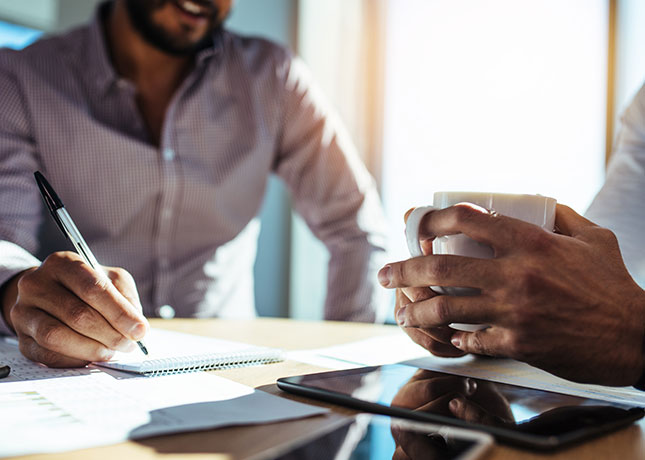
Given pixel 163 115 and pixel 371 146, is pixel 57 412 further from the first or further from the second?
pixel 371 146

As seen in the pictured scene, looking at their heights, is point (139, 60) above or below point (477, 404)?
above

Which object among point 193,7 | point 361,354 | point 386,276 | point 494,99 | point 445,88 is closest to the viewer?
point 386,276

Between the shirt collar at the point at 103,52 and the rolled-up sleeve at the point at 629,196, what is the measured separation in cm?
99

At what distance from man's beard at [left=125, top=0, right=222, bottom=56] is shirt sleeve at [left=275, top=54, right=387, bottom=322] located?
0.74 feet

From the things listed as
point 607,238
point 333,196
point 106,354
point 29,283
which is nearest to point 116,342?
point 106,354

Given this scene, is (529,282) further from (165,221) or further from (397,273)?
(165,221)

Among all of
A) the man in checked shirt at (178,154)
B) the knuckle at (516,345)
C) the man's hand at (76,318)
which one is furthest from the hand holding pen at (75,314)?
the man in checked shirt at (178,154)

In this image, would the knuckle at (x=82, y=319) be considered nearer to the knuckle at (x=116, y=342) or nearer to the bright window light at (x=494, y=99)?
the knuckle at (x=116, y=342)

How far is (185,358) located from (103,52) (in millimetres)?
1075

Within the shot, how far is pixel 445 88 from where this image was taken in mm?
3004

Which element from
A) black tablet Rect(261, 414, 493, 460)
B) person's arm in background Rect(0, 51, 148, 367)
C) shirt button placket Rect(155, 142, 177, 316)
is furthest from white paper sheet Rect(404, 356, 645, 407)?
shirt button placket Rect(155, 142, 177, 316)

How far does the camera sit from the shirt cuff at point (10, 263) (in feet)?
2.65

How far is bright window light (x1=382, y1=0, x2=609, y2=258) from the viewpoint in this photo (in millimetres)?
2578

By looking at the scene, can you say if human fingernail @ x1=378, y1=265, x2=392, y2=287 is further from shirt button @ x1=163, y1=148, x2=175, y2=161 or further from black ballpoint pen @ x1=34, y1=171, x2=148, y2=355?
shirt button @ x1=163, y1=148, x2=175, y2=161
